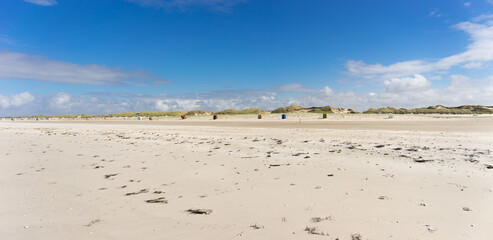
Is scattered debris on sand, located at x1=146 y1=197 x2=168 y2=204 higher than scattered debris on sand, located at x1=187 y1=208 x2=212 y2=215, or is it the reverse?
scattered debris on sand, located at x1=146 y1=197 x2=168 y2=204

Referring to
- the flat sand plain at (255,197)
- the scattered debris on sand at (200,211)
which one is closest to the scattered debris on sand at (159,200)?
the flat sand plain at (255,197)

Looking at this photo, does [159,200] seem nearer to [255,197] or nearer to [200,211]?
[200,211]

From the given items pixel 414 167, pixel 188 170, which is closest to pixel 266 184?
pixel 188 170

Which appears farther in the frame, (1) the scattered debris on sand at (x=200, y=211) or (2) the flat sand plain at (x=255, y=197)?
(1) the scattered debris on sand at (x=200, y=211)

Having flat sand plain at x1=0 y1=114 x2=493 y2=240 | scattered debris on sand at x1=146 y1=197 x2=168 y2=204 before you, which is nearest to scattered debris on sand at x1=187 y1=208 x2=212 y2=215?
flat sand plain at x1=0 y1=114 x2=493 y2=240

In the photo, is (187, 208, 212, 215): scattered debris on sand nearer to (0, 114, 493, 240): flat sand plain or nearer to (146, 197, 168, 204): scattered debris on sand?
(0, 114, 493, 240): flat sand plain

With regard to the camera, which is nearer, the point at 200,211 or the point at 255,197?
the point at 200,211

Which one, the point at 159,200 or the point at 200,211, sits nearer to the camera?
the point at 200,211

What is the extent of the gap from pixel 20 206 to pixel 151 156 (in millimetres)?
5669

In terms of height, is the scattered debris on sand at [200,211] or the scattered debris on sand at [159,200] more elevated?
the scattered debris on sand at [159,200]

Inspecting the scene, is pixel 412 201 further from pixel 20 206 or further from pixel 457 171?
pixel 20 206

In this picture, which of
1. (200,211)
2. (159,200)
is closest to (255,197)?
(200,211)

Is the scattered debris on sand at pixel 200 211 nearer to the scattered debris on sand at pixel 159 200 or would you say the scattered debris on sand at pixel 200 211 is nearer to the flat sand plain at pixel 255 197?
the flat sand plain at pixel 255 197

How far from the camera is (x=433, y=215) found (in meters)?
4.48
